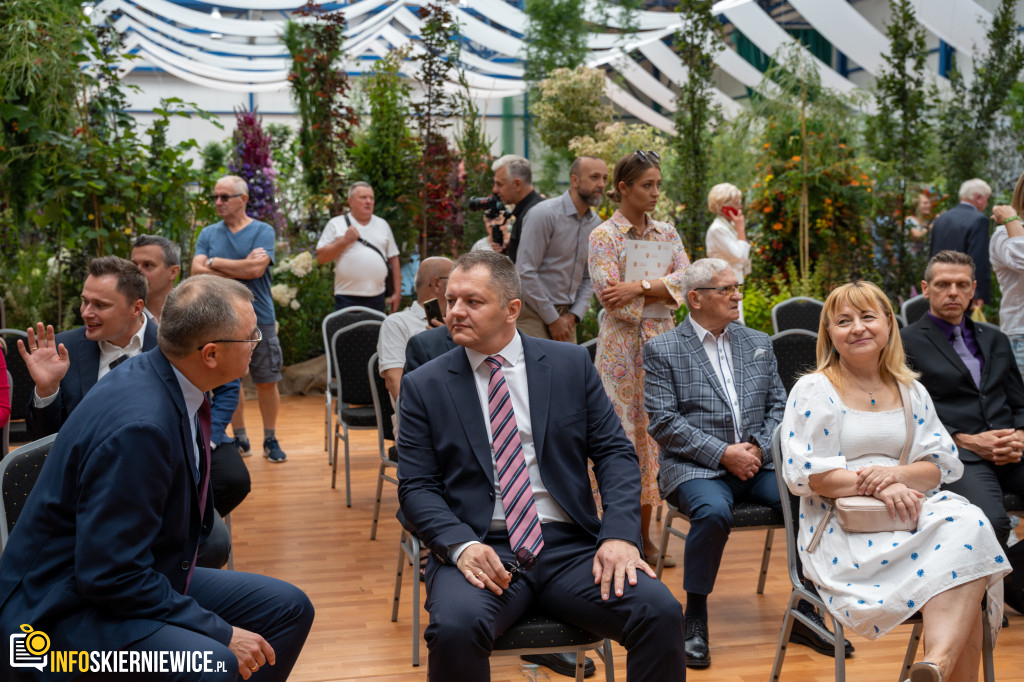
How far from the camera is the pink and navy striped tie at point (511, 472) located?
2438 mm

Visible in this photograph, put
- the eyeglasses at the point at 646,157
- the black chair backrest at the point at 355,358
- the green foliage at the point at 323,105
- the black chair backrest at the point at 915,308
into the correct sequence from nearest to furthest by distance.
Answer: the eyeglasses at the point at 646,157
the black chair backrest at the point at 355,358
the black chair backrest at the point at 915,308
the green foliage at the point at 323,105

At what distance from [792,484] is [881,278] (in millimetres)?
6197

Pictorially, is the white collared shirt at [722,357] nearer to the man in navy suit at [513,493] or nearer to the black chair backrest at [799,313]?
the man in navy suit at [513,493]

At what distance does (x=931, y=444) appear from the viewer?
112 inches

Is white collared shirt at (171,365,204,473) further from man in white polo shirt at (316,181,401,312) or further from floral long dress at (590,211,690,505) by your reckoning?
man in white polo shirt at (316,181,401,312)

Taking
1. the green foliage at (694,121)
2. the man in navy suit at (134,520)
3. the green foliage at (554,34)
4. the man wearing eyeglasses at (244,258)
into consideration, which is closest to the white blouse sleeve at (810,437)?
the man in navy suit at (134,520)

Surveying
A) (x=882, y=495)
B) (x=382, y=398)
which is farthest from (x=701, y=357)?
(x=382, y=398)

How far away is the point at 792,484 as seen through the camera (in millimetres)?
2801

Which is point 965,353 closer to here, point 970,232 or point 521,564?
point 521,564

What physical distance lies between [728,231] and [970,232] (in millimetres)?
1825

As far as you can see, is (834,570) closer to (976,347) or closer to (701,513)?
(701,513)

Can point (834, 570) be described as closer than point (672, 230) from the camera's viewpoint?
Yes

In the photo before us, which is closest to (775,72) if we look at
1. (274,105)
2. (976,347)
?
(976,347)

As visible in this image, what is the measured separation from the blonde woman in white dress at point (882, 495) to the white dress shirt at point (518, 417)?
0.81 meters
